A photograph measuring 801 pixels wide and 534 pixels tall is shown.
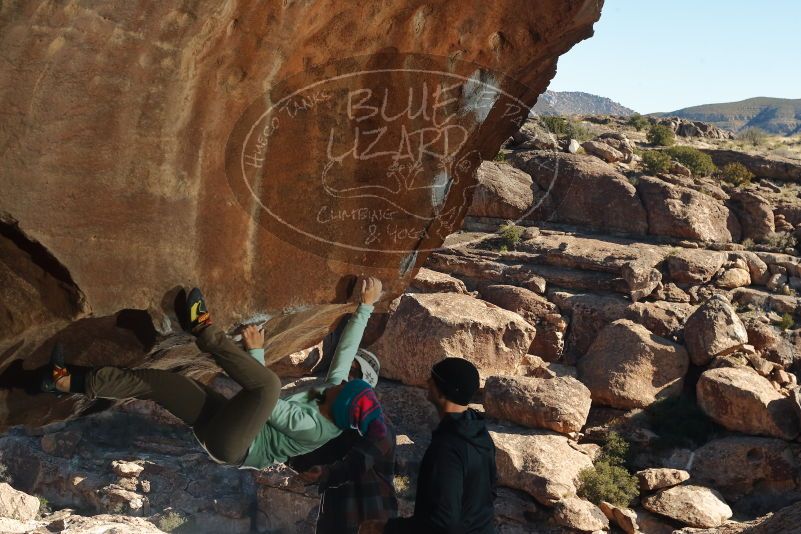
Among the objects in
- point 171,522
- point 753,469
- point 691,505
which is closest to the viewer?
point 691,505

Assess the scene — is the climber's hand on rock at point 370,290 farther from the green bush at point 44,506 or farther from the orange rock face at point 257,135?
the green bush at point 44,506

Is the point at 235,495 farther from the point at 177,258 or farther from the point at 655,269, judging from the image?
the point at 177,258

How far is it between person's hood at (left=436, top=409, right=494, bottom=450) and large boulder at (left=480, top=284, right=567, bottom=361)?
19350mm

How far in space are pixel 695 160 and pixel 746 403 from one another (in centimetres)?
1182

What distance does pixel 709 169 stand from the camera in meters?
28.3

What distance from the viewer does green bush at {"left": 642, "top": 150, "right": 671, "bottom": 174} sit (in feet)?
90.1

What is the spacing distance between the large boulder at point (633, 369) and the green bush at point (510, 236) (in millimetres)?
4430

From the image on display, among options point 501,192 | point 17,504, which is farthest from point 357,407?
point 501,192

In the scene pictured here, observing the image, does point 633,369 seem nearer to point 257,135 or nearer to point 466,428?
point 257,135

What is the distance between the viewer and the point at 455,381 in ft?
11.1

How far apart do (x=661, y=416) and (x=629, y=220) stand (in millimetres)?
7290

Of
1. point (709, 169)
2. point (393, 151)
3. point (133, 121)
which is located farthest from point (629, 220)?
point (133, 121)

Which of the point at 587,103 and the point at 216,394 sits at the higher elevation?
the point at 587,103

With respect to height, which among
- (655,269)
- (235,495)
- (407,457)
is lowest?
(235,495)
